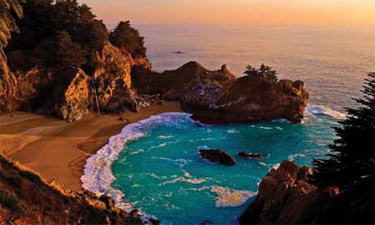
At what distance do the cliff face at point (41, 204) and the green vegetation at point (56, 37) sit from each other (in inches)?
905

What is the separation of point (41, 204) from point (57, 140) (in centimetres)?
1914

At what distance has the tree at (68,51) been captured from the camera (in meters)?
39.5

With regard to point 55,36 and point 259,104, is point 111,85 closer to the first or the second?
point 55,36

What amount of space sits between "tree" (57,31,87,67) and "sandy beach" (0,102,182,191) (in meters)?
6.66

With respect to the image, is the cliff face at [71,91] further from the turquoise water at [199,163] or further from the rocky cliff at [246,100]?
the rocky cliff at [246,100]

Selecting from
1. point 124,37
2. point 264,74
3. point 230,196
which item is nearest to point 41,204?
point 230,196

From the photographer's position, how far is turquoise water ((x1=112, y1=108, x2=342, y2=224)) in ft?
74.1

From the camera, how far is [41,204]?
15.1 m

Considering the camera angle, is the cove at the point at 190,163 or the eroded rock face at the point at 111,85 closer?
the cove at the point at 190,163

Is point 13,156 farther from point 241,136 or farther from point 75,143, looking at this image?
point 241,136

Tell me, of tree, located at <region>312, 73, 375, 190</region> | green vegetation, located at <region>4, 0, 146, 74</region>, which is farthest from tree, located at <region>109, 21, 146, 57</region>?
tree, located at <region>312, 73, 375, 190</region>

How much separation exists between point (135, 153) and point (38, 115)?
1424 cm

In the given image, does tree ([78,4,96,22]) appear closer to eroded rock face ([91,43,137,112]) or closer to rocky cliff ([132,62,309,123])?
eroded rock face ([91,43,137,112])

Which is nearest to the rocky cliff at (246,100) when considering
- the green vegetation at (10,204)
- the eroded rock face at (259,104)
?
the eroded rock face at (259,104)
